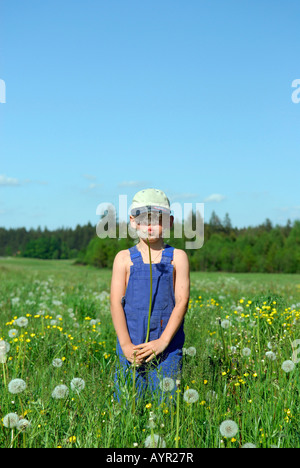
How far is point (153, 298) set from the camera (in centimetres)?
304

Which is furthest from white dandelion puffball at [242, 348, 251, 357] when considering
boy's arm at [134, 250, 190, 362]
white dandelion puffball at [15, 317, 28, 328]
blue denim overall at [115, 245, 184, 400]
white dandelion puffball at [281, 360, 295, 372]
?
white dandelion puffball at [15, 317, 28, 328]

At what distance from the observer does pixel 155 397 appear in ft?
8.80

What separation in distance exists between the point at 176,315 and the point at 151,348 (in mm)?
261

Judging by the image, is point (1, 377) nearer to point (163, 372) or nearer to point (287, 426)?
point (163, 372)

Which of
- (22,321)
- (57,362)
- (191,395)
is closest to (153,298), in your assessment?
(191,395)

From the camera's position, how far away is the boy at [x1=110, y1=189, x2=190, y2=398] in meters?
2.92

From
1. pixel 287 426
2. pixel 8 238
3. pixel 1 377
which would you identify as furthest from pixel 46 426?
pixel 8 238

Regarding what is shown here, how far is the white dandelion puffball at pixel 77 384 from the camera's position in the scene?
2.90 metres

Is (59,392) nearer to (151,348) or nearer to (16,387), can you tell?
(16,387)

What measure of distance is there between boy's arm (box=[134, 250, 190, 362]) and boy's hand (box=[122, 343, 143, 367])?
0.03 m

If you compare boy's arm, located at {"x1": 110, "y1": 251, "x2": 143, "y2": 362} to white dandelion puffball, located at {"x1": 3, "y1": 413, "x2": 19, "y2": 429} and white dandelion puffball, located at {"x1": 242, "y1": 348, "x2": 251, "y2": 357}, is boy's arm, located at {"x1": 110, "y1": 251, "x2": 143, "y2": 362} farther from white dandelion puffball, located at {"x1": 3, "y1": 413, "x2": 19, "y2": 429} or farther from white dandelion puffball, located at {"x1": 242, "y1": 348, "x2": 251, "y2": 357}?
white dandelion puffball, located at {"x1": 242, "y1": 348, "x2": 251, "y2": 357}

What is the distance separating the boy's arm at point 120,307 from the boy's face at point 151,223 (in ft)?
0.76
